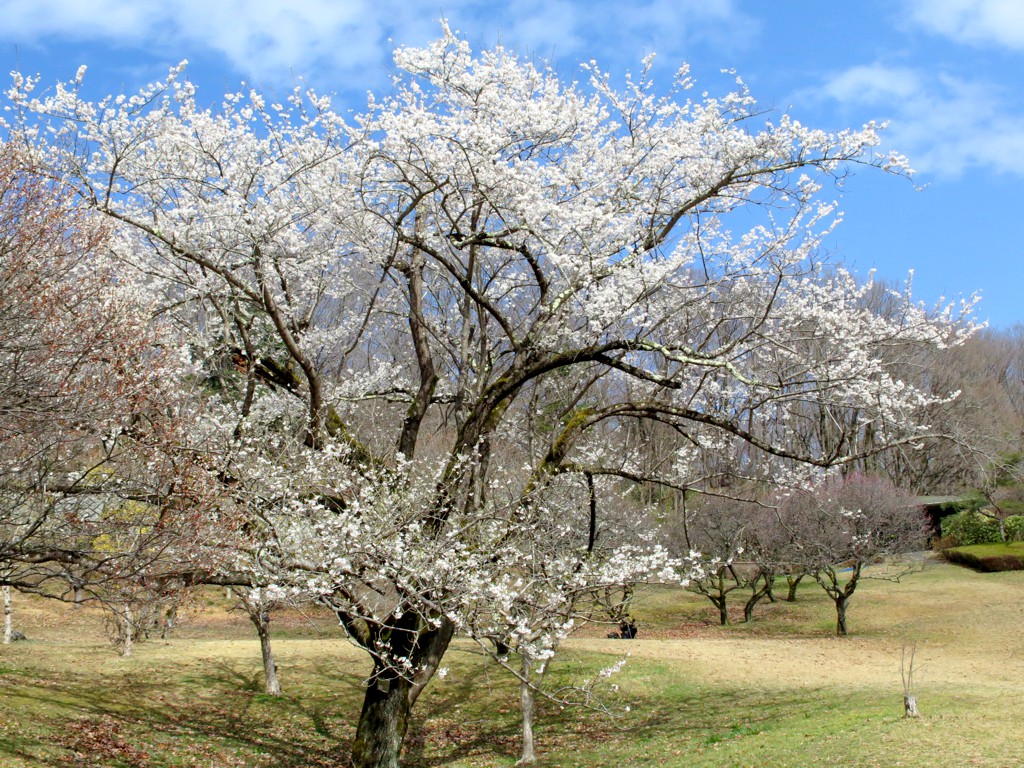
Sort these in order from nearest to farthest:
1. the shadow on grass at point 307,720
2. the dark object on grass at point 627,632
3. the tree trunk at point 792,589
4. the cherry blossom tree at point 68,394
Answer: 1. the cherry blossom tree at point 68,394
2. the shadow on grass at point 307,720
3. the dark object on grass at point 627,632
4. the tree trunk at point 792,589

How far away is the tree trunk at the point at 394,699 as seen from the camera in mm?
9109

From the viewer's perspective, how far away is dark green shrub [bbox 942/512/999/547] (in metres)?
30.7

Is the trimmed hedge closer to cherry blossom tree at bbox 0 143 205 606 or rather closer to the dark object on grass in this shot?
the dark object on grass

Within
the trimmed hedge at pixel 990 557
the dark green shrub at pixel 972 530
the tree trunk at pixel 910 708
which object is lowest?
the tree trunk at pixel 910 708

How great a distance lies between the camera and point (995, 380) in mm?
44844

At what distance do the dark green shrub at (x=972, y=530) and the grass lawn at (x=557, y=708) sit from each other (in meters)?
10.7

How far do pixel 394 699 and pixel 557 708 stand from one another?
5707mm

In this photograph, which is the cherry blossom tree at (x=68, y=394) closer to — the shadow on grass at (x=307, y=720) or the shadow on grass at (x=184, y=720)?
the shadow on grass at (x=184, y=720)

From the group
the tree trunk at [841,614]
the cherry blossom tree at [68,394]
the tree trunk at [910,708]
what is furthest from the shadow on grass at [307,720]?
the tree trunk at [841,614]

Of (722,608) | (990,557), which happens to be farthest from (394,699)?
(990,557)

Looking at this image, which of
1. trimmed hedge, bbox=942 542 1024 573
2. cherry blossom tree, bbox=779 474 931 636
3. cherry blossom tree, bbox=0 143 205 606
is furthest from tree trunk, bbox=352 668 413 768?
trimmed hedge, bbox=942 542 1024 573

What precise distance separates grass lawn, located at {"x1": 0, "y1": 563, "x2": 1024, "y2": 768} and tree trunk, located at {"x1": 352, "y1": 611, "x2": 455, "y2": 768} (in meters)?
1.19

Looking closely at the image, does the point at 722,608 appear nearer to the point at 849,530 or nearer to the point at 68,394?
the point at 849,530

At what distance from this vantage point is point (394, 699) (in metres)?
9.25
